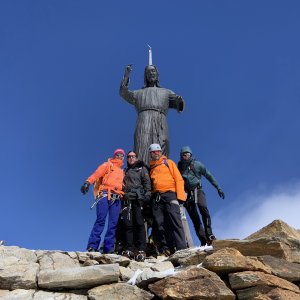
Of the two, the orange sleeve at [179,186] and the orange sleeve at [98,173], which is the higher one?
the orange sleeve at [98,173]

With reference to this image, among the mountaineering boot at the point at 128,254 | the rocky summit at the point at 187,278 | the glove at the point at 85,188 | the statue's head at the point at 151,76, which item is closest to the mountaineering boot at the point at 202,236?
the mountaineering boot at the point at 128,254

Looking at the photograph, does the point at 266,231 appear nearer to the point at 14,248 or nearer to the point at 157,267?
the point at 157,267

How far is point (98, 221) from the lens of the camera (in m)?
9.02

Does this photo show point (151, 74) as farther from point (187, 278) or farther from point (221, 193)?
point (187, 278)

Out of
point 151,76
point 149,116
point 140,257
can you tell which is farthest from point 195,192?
point 151,76

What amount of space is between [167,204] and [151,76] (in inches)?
215

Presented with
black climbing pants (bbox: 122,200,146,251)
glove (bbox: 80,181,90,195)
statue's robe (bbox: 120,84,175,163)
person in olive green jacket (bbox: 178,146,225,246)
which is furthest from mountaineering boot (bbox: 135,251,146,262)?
statue's robe (bbox: 120,84,175,163)

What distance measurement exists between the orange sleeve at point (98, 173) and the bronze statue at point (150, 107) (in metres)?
2.29

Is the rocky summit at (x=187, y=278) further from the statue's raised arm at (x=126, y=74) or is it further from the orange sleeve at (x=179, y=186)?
the statue's raised arm at (x=126, y=74)

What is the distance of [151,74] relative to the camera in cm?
1349

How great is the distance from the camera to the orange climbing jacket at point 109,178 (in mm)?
9305

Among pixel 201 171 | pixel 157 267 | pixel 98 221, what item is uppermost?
pixel 201 171

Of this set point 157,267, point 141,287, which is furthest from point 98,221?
point 141,287

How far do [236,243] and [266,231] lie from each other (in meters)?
0.76
